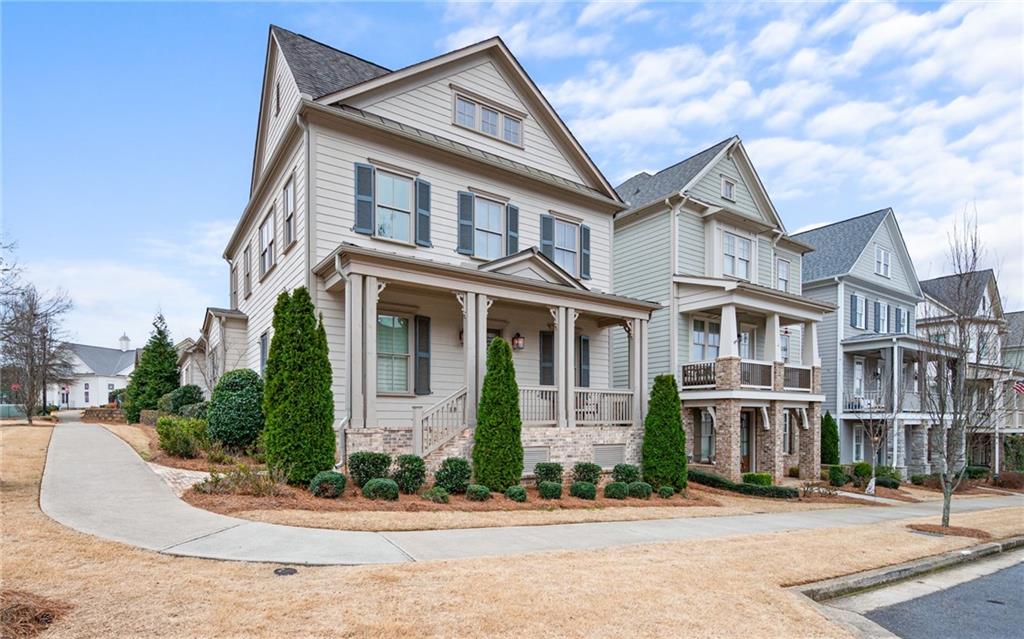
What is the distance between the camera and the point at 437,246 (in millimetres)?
14367

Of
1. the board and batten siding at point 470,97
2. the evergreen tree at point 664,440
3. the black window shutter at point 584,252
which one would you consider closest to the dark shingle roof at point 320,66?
the board and batten siding at point 470,97

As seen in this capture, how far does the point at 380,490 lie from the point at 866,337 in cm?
2344

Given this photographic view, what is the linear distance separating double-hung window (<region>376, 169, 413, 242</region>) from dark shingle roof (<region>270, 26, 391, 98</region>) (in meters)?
2.29

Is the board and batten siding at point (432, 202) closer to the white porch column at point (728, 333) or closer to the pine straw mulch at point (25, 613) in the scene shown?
the white porch column at point (728, 333)

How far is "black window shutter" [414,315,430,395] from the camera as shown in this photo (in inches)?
539

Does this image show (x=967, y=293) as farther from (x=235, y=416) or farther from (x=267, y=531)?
(x=235, y=416)

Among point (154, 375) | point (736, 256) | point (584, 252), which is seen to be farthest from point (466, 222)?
point (154, 375)

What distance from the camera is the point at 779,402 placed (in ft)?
61.3

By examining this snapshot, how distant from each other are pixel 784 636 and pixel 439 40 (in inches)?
649

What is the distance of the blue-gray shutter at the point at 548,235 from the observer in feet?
54.1

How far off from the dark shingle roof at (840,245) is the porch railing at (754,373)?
1015 cm

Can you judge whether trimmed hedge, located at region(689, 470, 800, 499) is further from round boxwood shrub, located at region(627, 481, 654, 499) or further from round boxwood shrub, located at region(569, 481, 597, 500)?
round boxwood shrub, located at region(569, 481, 597, 500)

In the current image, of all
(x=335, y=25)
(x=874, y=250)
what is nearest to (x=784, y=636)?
(x=335, y=25)

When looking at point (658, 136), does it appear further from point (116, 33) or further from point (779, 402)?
point (116, 33)
